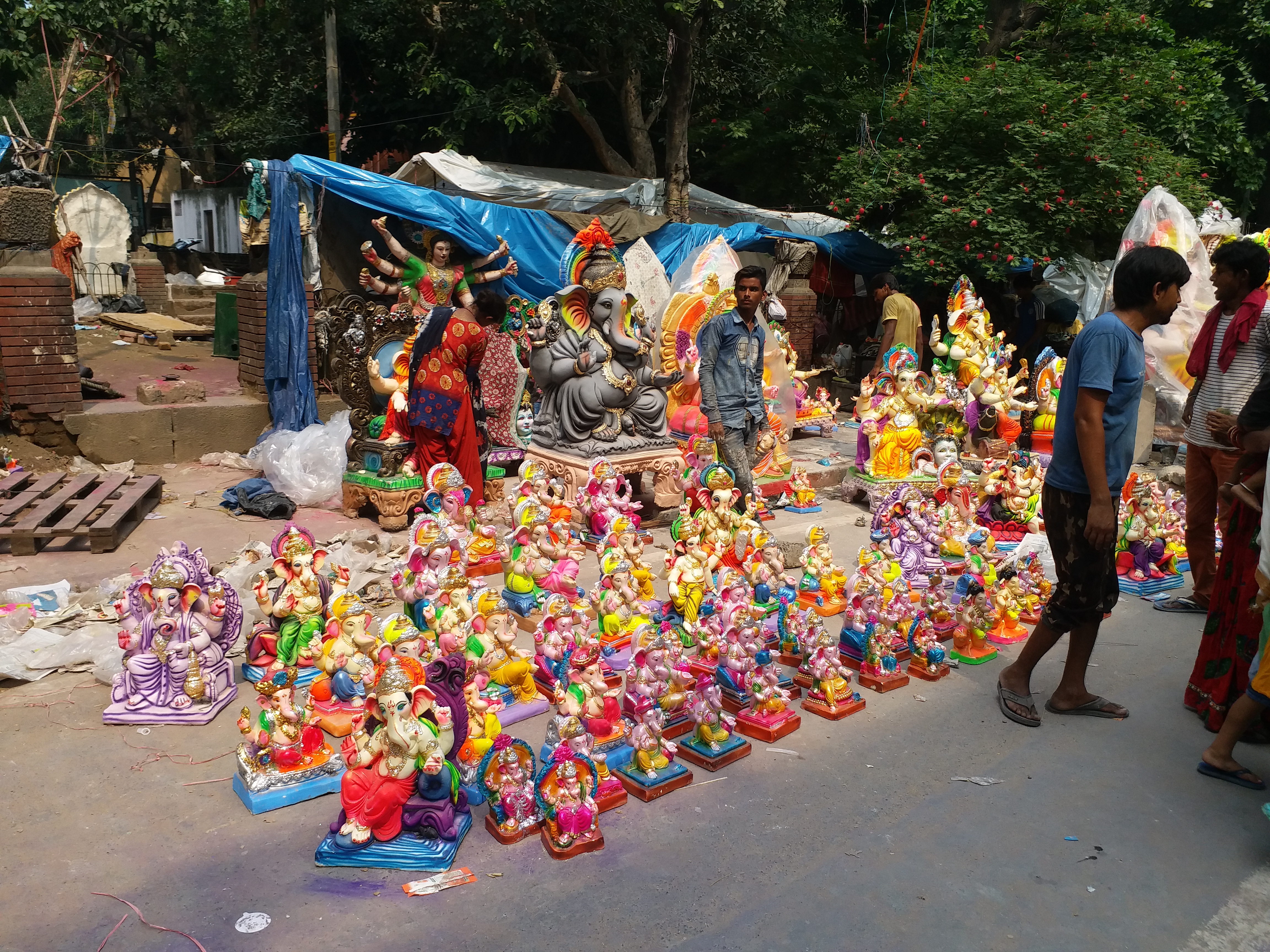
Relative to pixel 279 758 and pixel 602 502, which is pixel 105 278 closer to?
pixel 602 502

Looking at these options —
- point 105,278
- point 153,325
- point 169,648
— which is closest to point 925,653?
point 169,648

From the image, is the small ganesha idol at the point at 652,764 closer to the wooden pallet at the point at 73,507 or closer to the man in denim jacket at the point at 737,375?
the man in denim jacket at the point at 737,375

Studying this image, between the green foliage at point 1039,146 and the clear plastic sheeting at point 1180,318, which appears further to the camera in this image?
the green foliage at point 1039,146

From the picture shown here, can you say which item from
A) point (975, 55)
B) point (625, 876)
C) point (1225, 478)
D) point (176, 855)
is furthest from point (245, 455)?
point (975, 55)

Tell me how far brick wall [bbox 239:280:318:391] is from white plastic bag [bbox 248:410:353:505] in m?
0.85

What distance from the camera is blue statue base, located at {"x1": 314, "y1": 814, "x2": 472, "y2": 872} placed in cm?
303

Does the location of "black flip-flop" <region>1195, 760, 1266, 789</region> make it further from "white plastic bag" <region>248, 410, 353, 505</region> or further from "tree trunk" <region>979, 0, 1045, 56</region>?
"tree trunk" <region>979, 0, 1045, 56</region>

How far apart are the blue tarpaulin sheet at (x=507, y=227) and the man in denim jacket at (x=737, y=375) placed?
3559 mm

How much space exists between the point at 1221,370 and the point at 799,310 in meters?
7.38

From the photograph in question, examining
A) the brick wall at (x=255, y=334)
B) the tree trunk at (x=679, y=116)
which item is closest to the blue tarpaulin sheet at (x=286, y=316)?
the brick wall at (x=255, y=334)

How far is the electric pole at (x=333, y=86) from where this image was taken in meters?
14.1

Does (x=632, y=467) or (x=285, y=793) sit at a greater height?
(x=632, y=467)

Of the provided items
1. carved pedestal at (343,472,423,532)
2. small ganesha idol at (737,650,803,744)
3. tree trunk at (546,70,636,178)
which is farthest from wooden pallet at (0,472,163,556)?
tree trunk at (546,70,636,178)

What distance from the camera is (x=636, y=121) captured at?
1424 centimetres
